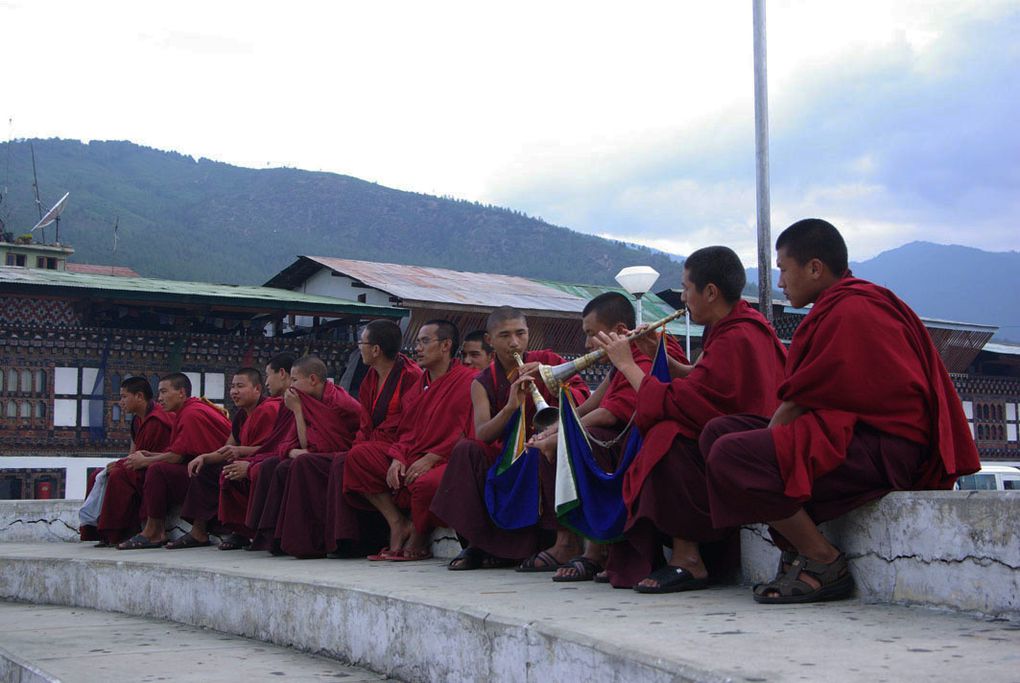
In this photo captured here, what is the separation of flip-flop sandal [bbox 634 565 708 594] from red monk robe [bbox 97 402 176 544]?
5.22m

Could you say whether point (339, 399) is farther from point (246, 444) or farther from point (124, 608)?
point (124, 608)

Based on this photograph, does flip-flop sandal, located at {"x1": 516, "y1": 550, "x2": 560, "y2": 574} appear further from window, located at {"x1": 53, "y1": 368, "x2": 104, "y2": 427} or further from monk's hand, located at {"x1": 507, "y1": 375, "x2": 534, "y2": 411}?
window, located at {"x1": 53, "y1": 368, "x2": 104, "y2": 427}

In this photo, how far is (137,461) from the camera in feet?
26.5

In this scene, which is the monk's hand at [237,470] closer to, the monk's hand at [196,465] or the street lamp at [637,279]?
the monk's hand at [196,465]

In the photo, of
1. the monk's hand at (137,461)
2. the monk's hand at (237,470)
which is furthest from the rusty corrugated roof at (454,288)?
the monk's hand at (237,470)

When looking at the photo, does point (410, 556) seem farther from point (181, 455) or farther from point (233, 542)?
point (181, 455)

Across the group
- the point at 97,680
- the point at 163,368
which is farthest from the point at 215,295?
the point at 97,680

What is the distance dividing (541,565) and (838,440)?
199 centimetres

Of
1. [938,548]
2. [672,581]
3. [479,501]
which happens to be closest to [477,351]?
[479,501]

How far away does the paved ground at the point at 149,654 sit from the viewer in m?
4.17

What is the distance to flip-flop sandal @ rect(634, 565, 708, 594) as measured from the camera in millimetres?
3996

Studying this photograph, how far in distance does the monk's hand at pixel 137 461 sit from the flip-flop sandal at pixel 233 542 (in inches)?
36.8

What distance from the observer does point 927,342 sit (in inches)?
144

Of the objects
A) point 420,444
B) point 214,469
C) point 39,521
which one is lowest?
point 39,521
